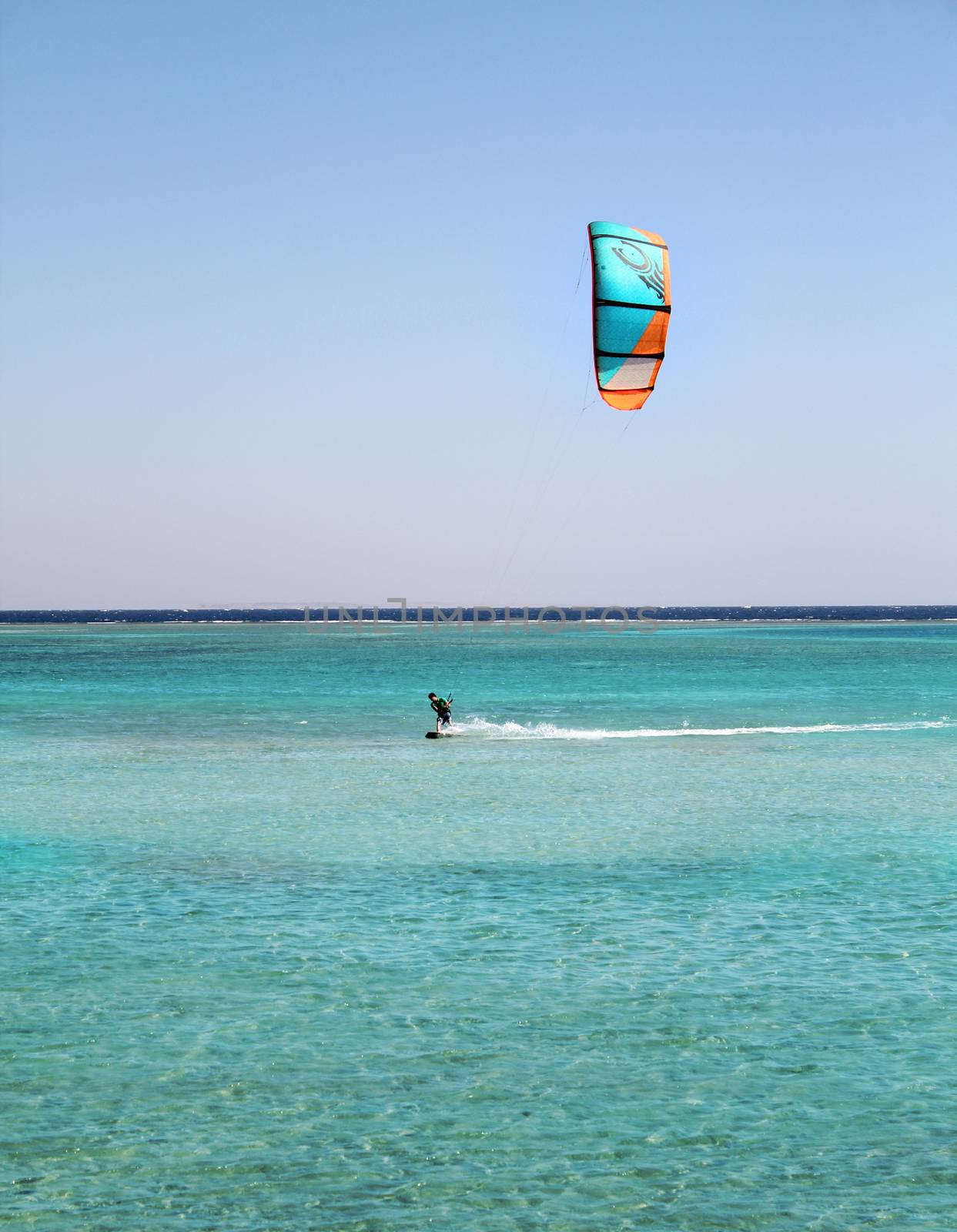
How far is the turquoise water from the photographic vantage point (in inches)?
353

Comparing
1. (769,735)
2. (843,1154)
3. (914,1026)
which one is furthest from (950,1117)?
(769,735)

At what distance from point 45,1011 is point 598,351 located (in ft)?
69.2

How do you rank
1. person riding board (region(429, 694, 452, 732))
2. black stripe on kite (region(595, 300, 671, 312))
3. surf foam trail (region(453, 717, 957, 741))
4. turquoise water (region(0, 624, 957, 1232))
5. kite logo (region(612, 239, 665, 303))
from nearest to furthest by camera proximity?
turquoise water (region(0, 624, 957, 1232)) < black stripe on kite (region(595, 300, 671, 312)) < kite logo (region(612, 239, 665, 303)) < person riding board (region(429, 694, 452, 732)) < surf foam trail (region(453, 717, 957, 741))

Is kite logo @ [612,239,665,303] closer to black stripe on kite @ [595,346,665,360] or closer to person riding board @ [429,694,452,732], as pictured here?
black stripe on kite @ [595,346,665,360]

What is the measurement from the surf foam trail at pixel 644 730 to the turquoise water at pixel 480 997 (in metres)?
8.56

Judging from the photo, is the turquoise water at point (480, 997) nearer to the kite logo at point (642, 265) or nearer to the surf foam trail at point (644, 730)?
the surf foam trail at point (644, 730)

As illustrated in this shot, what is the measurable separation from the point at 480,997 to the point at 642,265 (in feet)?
69.6

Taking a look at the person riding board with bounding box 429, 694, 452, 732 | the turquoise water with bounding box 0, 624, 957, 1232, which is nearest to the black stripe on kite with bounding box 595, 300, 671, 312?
the turquoise water with bounding box 0, 624, 957, 1232

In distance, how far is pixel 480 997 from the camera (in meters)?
12.8

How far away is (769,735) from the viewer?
40.7 meters

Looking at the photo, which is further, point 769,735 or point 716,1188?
point 769,735

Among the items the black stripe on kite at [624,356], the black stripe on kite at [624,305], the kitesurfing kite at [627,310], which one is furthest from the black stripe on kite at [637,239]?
the black stripe on kite at [624,356]

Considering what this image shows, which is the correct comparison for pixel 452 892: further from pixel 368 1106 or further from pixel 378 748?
pixel 378 748

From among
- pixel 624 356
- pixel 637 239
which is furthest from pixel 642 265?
pixel 624 356
